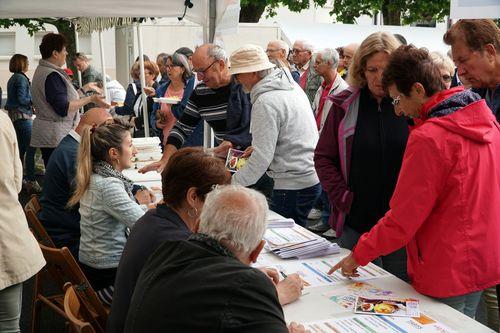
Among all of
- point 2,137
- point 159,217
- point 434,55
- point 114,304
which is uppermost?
point 434,55

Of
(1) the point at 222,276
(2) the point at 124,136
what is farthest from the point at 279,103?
(1) the point at 222,276

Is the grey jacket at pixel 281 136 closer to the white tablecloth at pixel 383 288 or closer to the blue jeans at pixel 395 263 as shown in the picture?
the blue jeans at pixel 395 263

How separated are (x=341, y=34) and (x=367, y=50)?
34.3 feet

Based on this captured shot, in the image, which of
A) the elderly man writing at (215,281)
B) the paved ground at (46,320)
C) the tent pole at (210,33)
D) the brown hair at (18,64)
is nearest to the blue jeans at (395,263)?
the paved ground at (46,320)

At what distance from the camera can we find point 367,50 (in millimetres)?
2938

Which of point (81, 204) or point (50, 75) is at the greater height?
point (50, 75)

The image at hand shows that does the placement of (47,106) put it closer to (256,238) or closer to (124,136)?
(124,136)

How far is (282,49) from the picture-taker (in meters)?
8.15

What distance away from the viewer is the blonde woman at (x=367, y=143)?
9.65 ft

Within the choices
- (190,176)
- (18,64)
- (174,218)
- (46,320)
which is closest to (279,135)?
(190,176)

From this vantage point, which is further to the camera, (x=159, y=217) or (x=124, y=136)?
(x=124, y=136)

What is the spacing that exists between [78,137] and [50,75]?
276 centimetres

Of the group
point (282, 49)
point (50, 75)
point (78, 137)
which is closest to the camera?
point (78, 137)

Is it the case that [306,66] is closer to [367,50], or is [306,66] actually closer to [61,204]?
[61,204]
